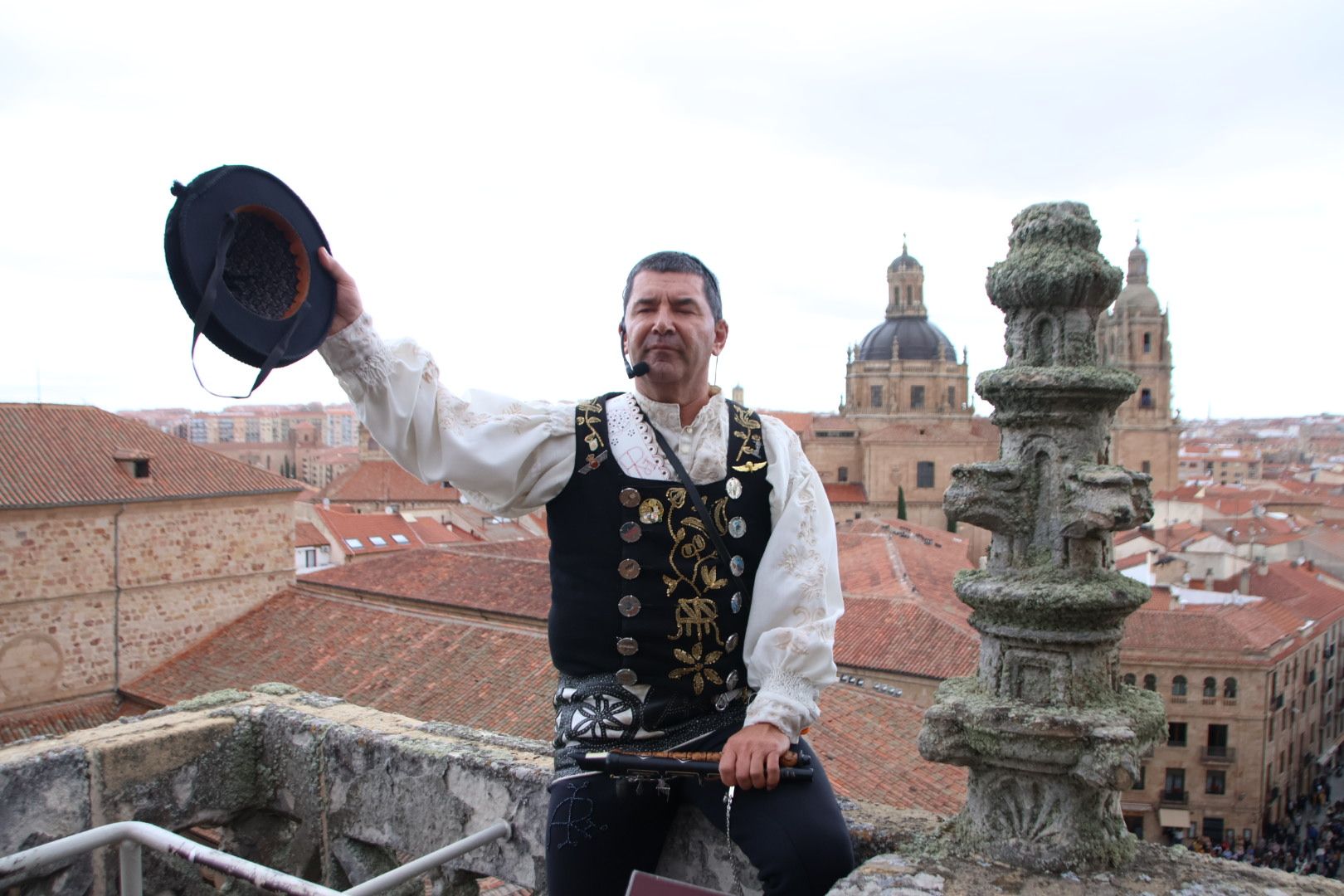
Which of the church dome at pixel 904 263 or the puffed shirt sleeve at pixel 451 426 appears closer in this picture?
the puffed shirt sleeve at pixel 451 426

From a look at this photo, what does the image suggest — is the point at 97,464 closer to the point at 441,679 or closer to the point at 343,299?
the point at 441,679

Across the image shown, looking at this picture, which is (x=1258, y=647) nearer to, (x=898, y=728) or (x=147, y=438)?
(x=898, y=728)

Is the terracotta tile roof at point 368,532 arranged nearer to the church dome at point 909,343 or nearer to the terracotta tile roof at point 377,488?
the terracotta tile roof at point 377,488

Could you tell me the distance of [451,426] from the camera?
2.27m

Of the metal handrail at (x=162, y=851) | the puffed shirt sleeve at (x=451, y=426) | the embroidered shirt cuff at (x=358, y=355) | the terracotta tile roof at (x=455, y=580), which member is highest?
the embroidered shirt cuff at (x=358, y=355)

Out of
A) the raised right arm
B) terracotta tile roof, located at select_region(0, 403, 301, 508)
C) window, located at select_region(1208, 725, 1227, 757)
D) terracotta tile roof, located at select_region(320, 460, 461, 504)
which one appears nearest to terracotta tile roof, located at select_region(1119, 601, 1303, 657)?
window, located at select_region(1208, 725, 1227, 757)

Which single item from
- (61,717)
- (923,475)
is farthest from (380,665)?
(923,475)

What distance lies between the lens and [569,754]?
2311 mm

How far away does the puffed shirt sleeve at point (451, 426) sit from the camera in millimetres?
2170

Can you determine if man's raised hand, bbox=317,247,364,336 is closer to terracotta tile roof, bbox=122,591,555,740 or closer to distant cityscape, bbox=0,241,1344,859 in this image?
distant cityscape, bbox=0,241,1344,859

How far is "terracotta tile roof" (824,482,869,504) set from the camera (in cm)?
5612

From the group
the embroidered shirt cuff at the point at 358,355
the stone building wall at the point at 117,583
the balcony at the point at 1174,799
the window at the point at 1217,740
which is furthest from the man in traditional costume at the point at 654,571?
the window at the point at 1217,740

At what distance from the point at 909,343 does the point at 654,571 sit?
65.3 meters

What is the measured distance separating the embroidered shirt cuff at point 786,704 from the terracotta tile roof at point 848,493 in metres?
53.7
